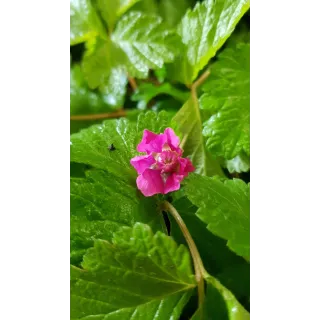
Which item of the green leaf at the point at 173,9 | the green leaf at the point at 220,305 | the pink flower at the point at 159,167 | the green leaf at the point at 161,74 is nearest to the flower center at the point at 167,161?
the pink flower at the point at 159,167

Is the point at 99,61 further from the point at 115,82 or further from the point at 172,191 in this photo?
the point at 172,191

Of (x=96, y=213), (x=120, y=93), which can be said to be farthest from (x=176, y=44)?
(x=96, y=213)

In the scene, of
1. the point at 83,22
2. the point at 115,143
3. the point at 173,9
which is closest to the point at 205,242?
the point at 115,143

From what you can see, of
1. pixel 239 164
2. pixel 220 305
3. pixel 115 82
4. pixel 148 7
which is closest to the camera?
pixel 220 305

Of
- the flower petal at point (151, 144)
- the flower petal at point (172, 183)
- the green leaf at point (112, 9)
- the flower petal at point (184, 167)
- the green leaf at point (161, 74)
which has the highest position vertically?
the green leaf at point (112, 9)

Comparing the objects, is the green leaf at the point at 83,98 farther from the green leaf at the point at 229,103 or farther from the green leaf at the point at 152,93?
the green leaf at the point at 229,103
